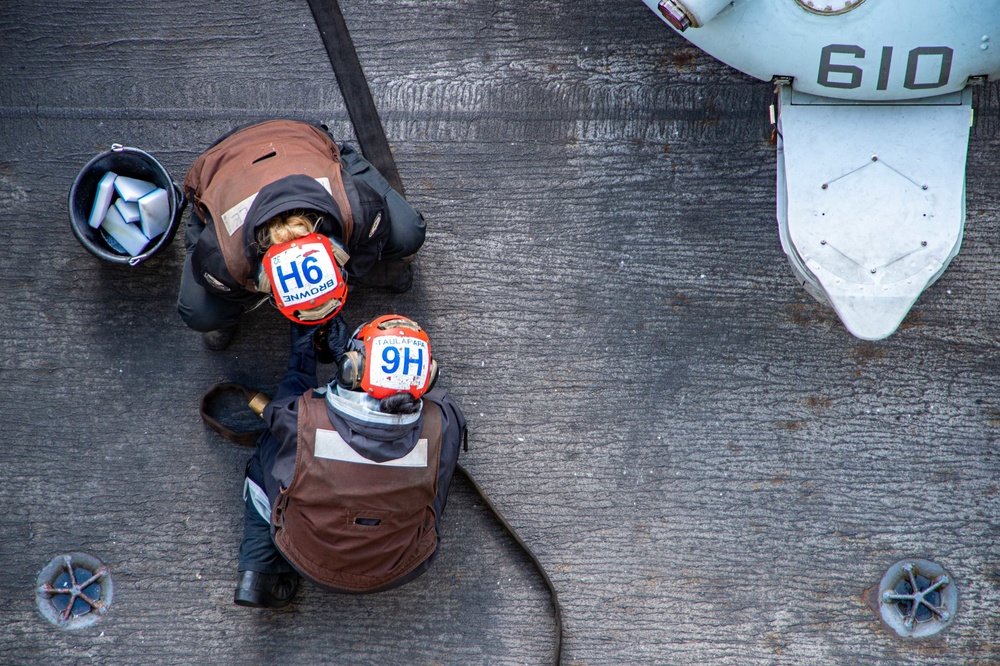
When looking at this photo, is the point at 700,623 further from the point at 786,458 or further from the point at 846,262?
the point at 846,262

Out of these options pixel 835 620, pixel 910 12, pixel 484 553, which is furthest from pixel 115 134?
pixel 835 620

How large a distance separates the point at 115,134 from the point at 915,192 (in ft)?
11.2

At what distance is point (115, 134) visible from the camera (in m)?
3.60

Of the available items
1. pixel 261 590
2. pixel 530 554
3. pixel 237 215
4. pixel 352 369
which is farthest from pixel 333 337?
pixel 530 554

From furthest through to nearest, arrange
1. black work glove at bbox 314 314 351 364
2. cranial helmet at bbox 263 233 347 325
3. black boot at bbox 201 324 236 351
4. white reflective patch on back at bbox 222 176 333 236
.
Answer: black boot at bbox 201 324 236 351 < black work glove at bbox 314 314 351 364 < white reflective patch on back at bbox 222 176 333 236 < cranial helmet at bbox 263 233 347 325

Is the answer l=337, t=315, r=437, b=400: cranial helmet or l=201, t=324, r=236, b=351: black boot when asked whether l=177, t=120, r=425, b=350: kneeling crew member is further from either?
l=337, t=315, r=437, b=400: cranial helmet

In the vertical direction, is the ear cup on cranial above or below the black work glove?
above

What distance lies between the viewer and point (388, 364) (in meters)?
2.68

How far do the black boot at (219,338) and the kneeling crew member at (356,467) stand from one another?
0.45 meters

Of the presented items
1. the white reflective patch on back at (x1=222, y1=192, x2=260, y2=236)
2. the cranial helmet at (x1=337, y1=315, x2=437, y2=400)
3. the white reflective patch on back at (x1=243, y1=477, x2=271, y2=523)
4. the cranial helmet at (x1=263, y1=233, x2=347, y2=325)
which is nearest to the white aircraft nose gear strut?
the cranial helmet at (x1=337, y1=315, x2=437, y2=400)

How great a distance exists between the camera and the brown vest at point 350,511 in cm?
287

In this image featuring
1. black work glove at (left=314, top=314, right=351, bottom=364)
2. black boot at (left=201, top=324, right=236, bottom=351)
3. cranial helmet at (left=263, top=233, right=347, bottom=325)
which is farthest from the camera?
black boot at (left=201, top=324, right=236, bottom=351)

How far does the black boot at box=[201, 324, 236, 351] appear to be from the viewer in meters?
3.50

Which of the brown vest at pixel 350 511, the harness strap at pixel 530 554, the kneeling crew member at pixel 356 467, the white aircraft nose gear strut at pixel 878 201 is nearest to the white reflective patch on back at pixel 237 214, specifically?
the kneeling crew member at pixel 356 467
